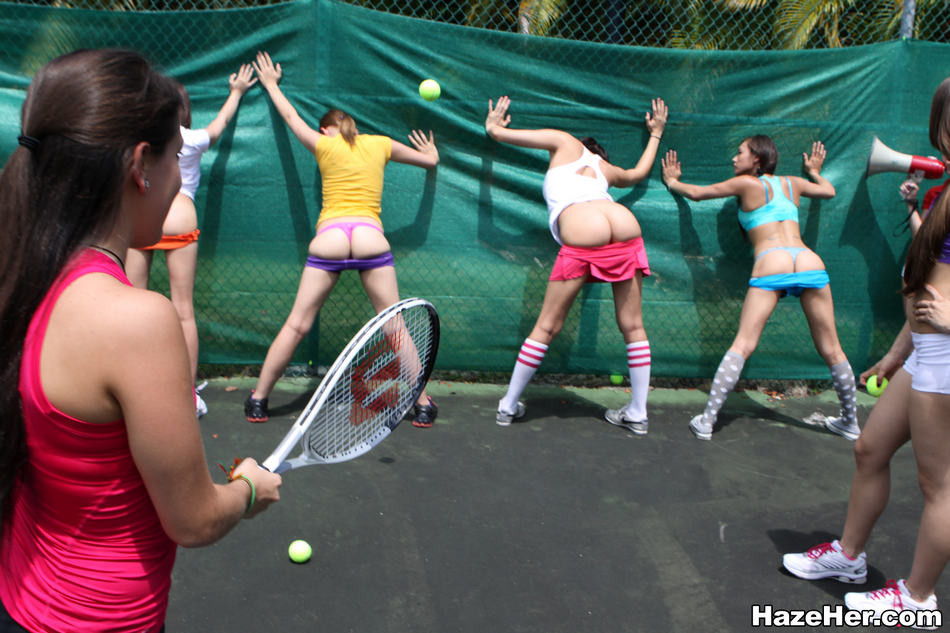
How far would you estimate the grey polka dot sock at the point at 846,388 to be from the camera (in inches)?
189

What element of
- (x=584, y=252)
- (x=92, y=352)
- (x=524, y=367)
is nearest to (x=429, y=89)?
(x=584, y=252)

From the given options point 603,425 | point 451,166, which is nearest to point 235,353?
point 451,166

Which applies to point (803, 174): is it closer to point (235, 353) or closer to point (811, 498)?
point (811, 498)

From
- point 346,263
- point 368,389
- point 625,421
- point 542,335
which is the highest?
point 368,389

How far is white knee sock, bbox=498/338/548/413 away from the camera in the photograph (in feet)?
15.6

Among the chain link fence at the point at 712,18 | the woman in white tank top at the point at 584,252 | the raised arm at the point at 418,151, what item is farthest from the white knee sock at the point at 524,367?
the chain link fence at the point at 712,18

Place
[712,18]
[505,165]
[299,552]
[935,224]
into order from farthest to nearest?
1. [712,18]
2. [505,165]
3. [299,552]
4. [935,224]

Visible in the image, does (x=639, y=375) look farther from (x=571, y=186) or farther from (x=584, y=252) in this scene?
(x=571, y=186)

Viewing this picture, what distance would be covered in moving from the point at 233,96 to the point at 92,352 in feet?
13.1

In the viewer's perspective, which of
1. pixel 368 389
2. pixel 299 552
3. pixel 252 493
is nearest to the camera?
pixel 252 493

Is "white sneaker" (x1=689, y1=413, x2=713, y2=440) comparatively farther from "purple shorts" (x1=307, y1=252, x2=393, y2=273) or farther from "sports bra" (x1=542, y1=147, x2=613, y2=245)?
"purple shorts" (x1=307, y1=252, x2=393, y2=273)

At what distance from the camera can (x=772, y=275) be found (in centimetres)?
477

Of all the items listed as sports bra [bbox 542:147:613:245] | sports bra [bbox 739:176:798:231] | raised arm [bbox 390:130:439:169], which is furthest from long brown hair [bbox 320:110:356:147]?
sports bra [bbox 739:176:798:231]

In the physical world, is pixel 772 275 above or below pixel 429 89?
below
